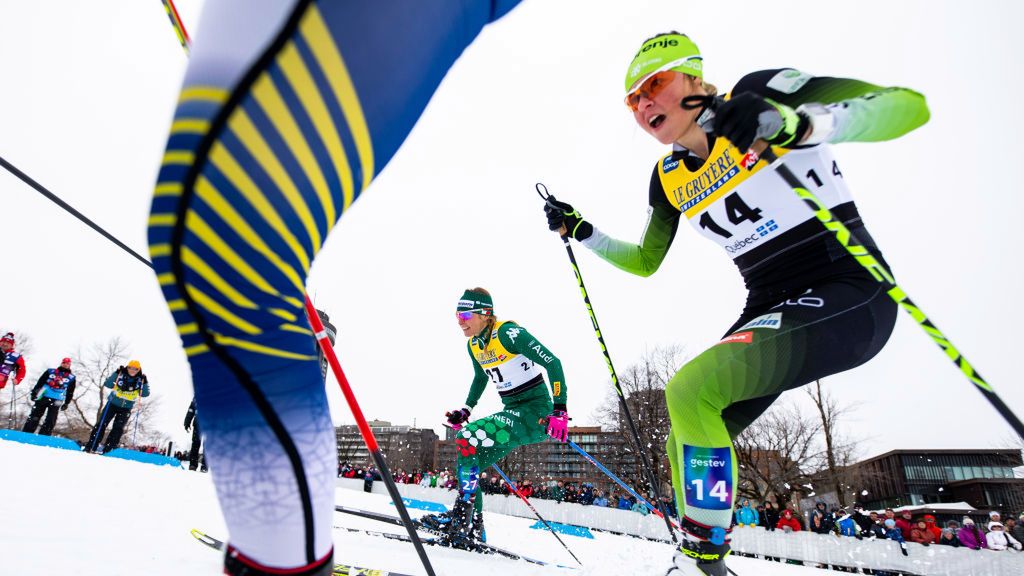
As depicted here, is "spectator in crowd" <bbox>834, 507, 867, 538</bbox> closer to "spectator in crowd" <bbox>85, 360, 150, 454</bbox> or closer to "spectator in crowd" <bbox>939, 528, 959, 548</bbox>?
"spectator in crowd" <bbox>939, 528, 959, 548</bbox>

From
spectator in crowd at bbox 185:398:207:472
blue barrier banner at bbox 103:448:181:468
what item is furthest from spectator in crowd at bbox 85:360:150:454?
spectator in crowd at bbox 185:398:207:472

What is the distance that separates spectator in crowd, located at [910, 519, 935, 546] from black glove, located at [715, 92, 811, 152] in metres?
16.2

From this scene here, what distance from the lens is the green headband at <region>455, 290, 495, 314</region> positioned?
233 inches

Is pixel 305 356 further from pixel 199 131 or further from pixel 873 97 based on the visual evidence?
pixel 873 97

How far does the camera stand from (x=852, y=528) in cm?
1391

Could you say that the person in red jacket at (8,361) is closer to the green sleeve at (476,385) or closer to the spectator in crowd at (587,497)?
the green sleeve at (476,385)

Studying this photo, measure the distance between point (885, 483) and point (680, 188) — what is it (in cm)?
7090

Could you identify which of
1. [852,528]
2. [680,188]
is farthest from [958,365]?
[852,528]

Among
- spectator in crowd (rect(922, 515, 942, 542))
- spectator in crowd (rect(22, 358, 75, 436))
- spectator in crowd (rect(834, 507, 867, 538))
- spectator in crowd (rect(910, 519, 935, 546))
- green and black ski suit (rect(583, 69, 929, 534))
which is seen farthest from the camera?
spectator in crowd (rect(834, 507, 867, 538))

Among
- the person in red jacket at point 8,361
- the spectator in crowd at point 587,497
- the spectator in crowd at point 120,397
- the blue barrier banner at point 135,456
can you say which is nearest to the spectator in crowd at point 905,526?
the spectator in crowd at point 587,497

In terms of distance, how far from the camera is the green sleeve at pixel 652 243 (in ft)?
9.77

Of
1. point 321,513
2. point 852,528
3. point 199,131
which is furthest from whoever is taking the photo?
point 852,528

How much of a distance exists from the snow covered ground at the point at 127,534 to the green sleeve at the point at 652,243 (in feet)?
5.80

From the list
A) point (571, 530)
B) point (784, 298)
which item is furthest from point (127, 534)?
point (571, 530)
